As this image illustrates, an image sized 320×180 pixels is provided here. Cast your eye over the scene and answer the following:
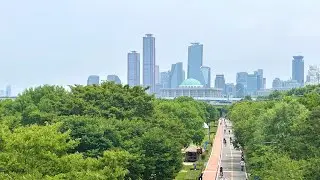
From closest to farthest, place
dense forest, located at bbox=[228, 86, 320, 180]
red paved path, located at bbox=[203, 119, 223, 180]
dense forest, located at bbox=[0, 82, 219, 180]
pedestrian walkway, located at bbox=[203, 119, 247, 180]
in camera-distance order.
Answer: dense forest, located at bbox=[0, 82, 219, 180] < dense forest, located at bbox=[228, 86, 320, 180] < pedestrian walkway, located at bbox=[203, 119, 247, 180] < red paved path, located at bbox=[203, 119, 223, 180]

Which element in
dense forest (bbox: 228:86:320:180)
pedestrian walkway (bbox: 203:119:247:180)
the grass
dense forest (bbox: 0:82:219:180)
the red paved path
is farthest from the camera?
the red paved path

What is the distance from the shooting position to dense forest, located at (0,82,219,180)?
26188mm

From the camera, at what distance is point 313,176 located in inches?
1177

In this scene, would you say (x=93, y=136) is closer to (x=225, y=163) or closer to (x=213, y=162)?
(x=225, y=163)

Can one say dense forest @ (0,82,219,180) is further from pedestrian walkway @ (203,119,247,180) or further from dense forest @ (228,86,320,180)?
dense forest @ (228,86,320,180)

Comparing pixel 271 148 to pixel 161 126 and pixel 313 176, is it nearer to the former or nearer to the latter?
pixel 313 176

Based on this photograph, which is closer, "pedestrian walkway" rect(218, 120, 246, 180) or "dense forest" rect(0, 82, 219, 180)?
"dense forest" rect(0, 82, 219, 180)

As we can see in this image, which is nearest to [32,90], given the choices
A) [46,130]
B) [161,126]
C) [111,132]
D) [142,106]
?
[142,106]

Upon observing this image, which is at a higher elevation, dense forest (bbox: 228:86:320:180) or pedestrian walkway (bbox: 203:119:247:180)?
dense forest (bbox: 228:86:320:180)

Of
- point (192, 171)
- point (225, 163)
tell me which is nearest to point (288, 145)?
point (192, 171)

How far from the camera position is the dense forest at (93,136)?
26.2 metres

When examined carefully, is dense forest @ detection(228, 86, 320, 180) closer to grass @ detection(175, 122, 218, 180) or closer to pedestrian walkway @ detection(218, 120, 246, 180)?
pedestrian walkway @ detection(218, 120, 246, 180)

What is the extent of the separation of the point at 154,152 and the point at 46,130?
1371 cm

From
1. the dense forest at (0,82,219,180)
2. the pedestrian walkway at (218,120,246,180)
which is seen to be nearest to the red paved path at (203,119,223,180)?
the pedestrian walkway at (218,120,246,180)
